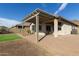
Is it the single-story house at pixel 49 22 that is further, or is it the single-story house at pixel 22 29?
the single-story house at pixel 22 29

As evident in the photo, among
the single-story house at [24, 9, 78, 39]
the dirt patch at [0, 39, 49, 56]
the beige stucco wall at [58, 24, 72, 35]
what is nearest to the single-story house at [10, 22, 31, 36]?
the single-story house at [24, 9, 78, 39]

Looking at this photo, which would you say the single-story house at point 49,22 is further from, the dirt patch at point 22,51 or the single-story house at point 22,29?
the dirt patch at point 22,51

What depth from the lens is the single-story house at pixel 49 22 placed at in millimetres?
15777

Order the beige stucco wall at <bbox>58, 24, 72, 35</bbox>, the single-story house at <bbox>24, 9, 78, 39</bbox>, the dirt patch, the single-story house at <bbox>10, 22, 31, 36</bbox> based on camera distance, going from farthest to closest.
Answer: the single-story house at <bbox>10, 22, 31, 36</bbox>, the beige stucco wall at <bbox>58, 24, 72, 35</bbox>, the single-story house at <bbox>24, 9, 78, 39</bbox>, the dirt patch

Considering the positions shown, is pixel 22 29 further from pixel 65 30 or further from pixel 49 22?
pixel 65 30

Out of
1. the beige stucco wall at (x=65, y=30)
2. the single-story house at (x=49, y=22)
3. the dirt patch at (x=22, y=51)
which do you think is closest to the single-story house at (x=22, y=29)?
the single-story house at (x=49, y=22)

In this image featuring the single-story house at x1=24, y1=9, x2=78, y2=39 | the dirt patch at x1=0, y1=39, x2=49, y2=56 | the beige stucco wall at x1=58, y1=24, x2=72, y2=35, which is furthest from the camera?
the beige stucco wall at x1=58, y1=24, x2=72, y2=35

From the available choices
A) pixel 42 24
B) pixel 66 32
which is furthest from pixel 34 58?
pixel 42 24

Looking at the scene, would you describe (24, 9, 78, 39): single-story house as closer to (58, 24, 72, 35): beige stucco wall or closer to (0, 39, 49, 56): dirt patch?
(58, 24, 72, 35): beige stucco wall

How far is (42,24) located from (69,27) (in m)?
5.23

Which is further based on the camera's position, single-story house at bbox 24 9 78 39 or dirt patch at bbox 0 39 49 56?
single-story house at bbox 24 9 78 39

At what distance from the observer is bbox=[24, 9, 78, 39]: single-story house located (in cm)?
1578

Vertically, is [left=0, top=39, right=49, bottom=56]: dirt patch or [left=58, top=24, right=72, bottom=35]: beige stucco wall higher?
[left=58, top=24, right=72, bottom=35]: beige stucco wall

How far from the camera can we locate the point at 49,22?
22406 millimetres
